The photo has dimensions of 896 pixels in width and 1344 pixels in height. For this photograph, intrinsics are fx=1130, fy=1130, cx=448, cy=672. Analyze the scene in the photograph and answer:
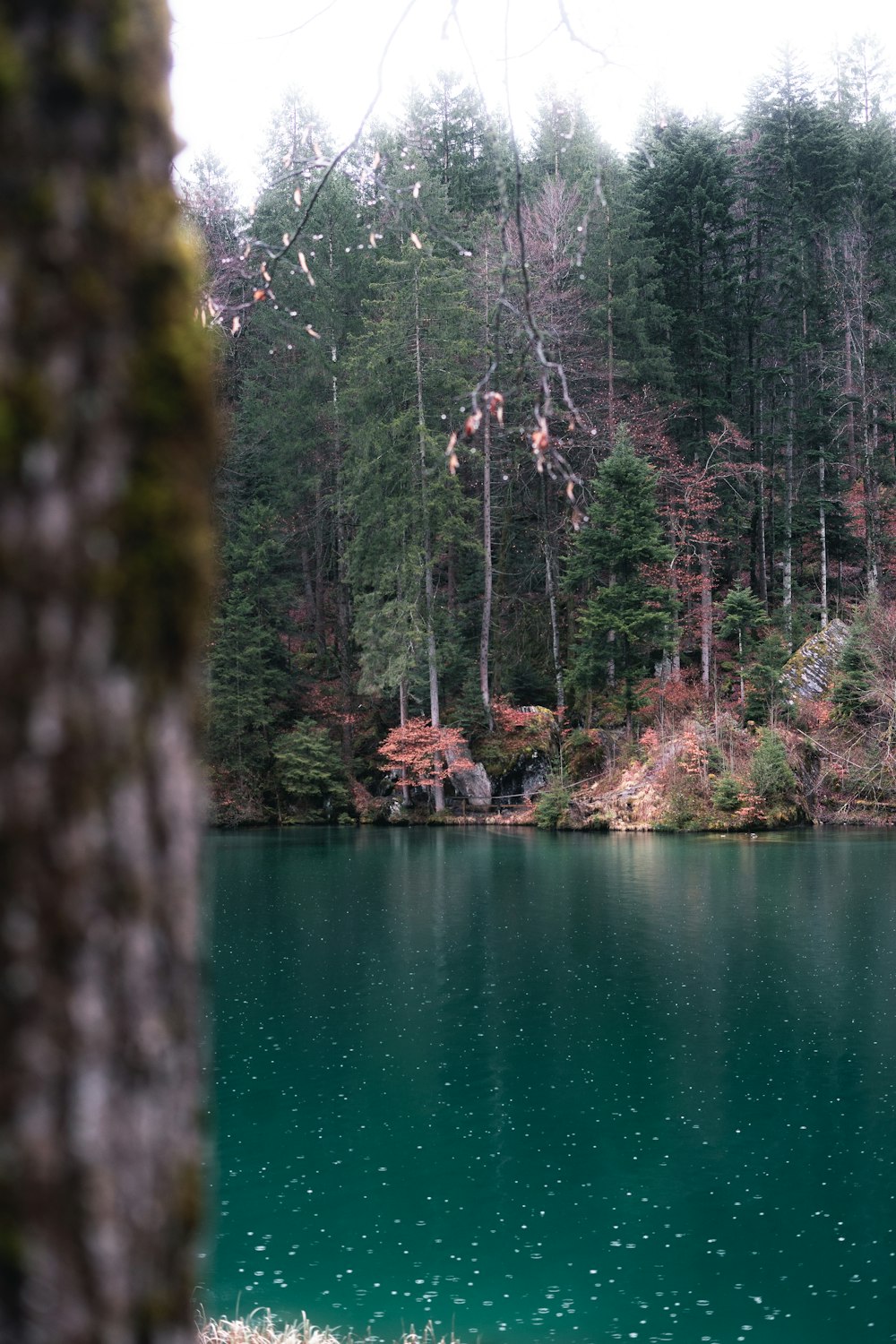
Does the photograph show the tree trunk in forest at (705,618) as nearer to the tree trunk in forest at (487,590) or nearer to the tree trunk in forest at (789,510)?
the tree trunk in forest at (789,510)

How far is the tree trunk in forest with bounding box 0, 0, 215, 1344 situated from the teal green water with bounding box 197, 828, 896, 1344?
17.4 feet

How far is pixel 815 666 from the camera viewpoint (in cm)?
2850

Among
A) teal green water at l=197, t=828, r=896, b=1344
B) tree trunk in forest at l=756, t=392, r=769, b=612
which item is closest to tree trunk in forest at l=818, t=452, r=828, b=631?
tree trunk in forest at l=756, t=392, r=769, b=612

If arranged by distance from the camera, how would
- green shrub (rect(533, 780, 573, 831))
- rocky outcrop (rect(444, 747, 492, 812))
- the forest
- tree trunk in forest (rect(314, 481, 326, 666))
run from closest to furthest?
1. green shrub (rect(533, 780, 573, 831))
2. the forest
3. rocky outcrop (rect(444, 747, 492, 812))
4. tree trunk in forest (rect(314, 481, 326, 666))

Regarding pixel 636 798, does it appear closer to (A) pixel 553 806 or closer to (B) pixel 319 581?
(A) pixel 553 806

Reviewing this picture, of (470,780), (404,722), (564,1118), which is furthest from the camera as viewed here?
(404,722)

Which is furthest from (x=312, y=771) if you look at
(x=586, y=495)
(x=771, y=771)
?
(x=771, y=771)

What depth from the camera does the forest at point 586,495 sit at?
28.4 metres

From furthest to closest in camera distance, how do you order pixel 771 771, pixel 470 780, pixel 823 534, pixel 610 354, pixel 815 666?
pixel 610 354 < pixel 823 534 < pixel 470 780 < pixel 815 666 < pixel 771 771

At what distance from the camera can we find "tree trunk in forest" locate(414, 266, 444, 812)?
97.3 feet

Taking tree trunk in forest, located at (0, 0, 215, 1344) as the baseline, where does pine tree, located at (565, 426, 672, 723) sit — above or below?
above

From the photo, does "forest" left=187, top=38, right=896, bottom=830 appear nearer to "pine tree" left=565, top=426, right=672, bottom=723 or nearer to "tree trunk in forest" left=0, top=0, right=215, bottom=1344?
"pine tree" left=565, top=426, right=672, bottom=723

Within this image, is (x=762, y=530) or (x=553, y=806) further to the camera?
(x=762, y=530)

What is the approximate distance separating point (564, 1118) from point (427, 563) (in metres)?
22.7
